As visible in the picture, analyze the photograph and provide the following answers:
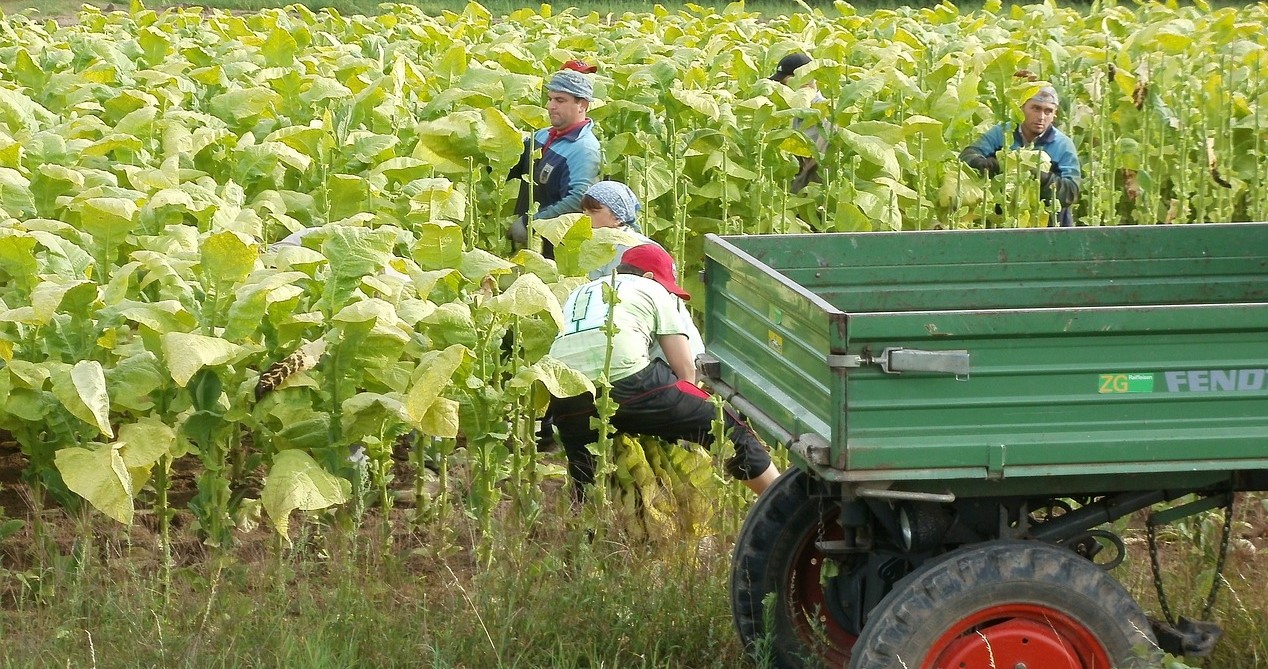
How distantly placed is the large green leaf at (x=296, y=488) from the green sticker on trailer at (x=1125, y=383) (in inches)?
94.7

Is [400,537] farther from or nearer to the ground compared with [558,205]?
nearer to the ground

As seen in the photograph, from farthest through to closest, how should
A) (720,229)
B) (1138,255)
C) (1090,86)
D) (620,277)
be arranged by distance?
(1090,86), (720,229), (620,277), (1138,255)

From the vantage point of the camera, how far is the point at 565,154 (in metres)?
8.10

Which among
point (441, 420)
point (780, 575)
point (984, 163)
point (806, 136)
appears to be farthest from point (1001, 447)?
point (984, 163)

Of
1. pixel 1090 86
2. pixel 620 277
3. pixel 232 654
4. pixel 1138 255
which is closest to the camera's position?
pixel 232 654

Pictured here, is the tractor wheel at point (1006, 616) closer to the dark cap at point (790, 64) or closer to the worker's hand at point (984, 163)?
the worker's hand at point (984, 163)

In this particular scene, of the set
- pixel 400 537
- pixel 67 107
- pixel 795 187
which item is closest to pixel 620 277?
pixel 400 537

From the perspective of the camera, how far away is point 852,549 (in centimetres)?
409

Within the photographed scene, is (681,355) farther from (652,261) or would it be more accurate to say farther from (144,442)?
(144,442)

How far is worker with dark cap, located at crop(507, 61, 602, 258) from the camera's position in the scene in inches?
315

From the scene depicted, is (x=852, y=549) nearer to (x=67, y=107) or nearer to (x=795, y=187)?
(x=795, y=187)

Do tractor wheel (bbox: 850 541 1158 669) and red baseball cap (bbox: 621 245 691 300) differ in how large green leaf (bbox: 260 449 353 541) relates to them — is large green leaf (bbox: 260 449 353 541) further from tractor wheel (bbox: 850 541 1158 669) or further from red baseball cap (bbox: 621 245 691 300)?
tractor wheel (bbox: 850 541 1158 669)

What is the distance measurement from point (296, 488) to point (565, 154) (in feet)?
11.8

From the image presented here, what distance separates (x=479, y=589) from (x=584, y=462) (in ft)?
3.30
